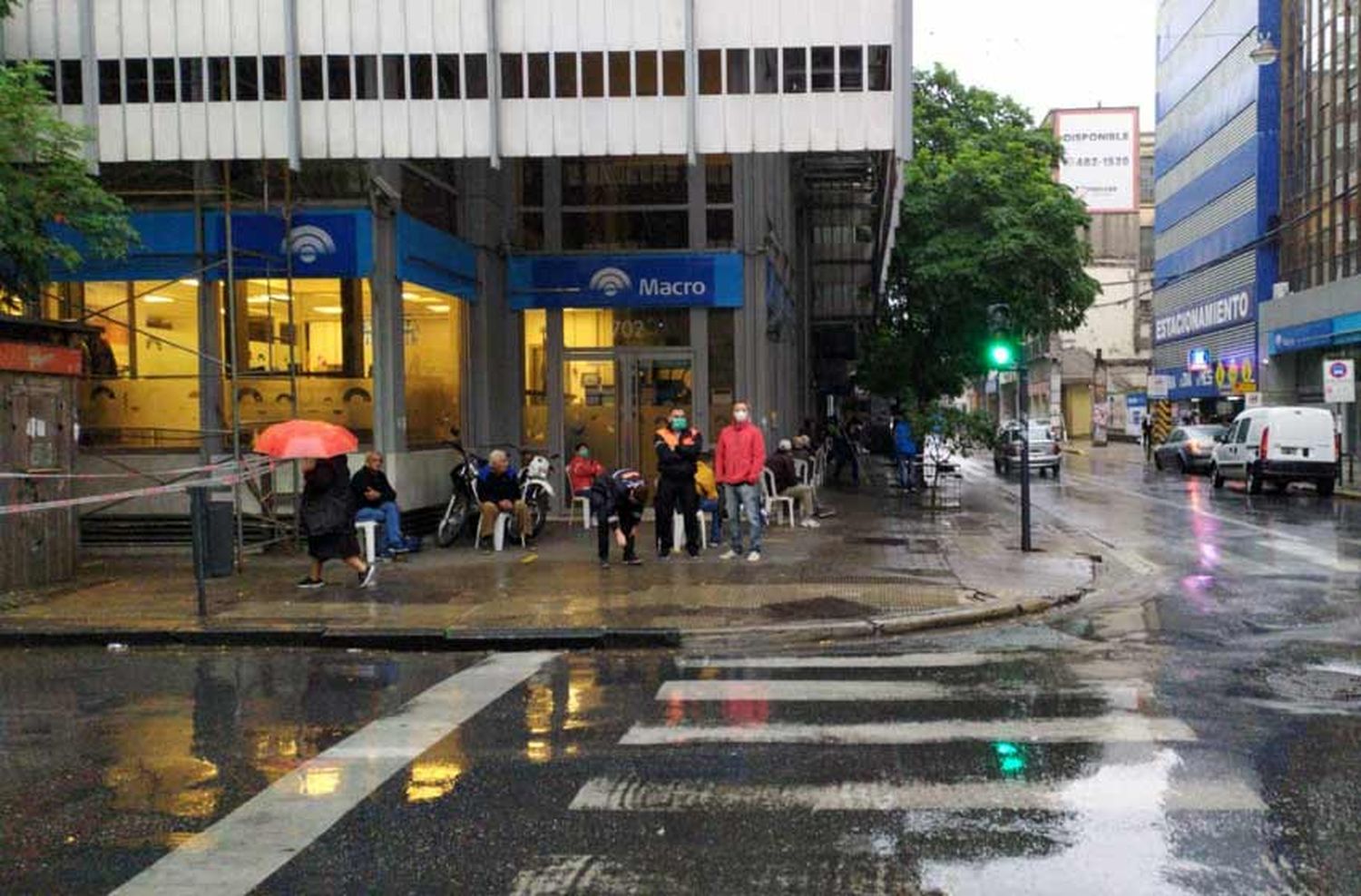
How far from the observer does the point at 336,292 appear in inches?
604

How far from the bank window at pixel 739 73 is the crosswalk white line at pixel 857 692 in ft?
29.1

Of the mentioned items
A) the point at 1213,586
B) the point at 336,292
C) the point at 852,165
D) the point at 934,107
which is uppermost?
the point at 934,107

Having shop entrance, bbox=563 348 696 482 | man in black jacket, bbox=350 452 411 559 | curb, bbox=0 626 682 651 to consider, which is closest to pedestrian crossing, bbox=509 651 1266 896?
curb, bbox=0 626 682 651

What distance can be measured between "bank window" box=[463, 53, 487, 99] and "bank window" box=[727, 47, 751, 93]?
3.00m

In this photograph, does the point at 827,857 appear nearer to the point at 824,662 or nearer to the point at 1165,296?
the point at 824,662

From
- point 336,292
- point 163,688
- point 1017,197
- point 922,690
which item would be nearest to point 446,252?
point 336,292

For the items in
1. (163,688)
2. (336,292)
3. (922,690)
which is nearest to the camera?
(922,690)

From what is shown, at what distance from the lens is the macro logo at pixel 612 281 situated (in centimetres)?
1894

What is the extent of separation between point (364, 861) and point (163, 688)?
4.24 metres

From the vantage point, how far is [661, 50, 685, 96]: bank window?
1459 cm

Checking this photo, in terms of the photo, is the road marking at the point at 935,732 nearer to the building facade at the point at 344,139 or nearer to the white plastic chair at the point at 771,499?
the building facade at the point at 344,139

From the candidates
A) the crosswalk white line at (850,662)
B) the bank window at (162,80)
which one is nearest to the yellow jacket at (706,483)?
the crosswalk white line at (850,662)

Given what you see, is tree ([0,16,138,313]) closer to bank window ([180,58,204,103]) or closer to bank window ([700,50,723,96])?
bank window ([180,58,204,103])

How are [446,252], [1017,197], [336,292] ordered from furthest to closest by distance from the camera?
[1017,197] < [446,252] < [336,292]
